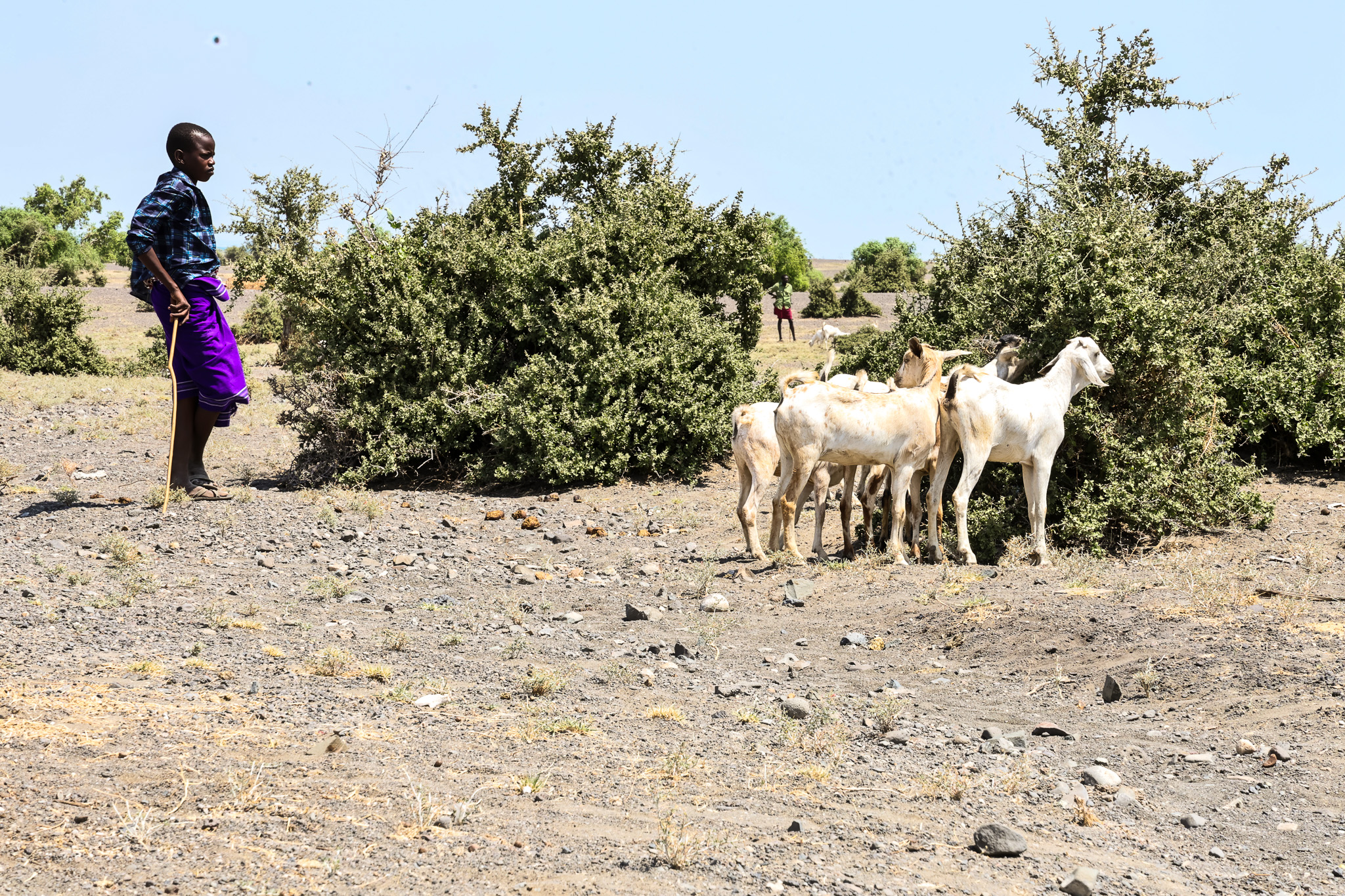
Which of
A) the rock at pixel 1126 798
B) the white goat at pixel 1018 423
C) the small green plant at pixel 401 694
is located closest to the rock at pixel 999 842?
the rock at pixel 1126 798

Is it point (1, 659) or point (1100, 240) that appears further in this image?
point (1100, 240)

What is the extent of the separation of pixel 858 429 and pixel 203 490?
6050mm

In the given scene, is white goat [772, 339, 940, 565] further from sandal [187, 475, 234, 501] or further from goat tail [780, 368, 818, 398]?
sandal [187, 475, 234, 501]

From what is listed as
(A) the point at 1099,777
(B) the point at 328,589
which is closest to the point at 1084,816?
(A) the point at 1099,777

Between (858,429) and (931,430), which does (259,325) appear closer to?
(858,429)

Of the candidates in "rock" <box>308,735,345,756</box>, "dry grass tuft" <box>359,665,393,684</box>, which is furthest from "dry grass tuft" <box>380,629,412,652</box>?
"rock" <box>308,735,345,756</box>

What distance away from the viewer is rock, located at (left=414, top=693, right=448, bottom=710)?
583cm

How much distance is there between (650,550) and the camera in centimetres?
1100

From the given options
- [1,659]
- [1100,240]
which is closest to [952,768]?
[1,659]

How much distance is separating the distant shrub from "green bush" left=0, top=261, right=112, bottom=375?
2892 cm

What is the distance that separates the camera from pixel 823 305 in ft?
155

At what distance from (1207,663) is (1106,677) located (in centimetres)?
58

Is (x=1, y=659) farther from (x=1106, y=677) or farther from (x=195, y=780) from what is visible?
(x=1106, y=677)

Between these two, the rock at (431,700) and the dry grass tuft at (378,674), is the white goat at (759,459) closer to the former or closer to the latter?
the dry grass tuft at (378,674)
